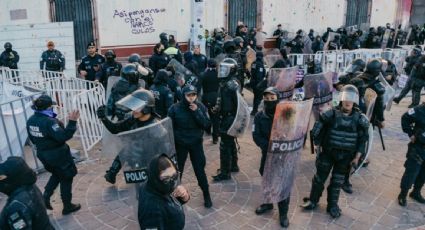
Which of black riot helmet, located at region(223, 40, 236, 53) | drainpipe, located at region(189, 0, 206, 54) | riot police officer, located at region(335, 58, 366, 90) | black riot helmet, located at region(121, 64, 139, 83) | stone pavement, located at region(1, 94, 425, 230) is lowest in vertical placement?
stone pavement, located at region(1, 94, 425, 230)

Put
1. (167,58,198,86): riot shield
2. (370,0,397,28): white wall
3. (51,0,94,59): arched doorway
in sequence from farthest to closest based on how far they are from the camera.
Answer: (370,0,397,28): white wall < (51,0,94,59): arched doorway < (167,58,198,86): riot shield

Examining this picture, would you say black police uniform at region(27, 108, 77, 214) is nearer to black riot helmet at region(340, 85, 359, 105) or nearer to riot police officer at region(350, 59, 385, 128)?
black riot helmet at region(340, 85, 359, 105)

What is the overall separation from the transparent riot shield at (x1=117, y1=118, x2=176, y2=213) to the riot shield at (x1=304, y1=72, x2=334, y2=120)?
3.37 metres

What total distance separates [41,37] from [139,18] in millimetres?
3642

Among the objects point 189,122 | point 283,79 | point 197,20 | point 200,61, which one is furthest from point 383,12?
point 189,122

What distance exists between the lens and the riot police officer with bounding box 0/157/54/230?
10.0ft

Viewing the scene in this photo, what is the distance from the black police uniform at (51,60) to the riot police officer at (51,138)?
6.40 metres

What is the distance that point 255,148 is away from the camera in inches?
305

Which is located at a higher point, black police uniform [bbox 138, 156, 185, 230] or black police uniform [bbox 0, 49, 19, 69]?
black police uniform [bbox 0, 49, 19, 69]

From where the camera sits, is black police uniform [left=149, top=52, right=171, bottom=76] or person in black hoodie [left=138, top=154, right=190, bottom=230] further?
black police uniform [left=149, top=52, right=171, bottom=76]

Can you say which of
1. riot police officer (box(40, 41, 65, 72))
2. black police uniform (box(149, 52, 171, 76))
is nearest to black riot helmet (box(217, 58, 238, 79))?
black police uniform (box(149, 52, 171, 76))

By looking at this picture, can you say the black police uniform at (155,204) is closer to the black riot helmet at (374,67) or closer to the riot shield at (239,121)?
the riot shield at (239,121)

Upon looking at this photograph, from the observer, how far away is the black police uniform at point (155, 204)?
9.30ft

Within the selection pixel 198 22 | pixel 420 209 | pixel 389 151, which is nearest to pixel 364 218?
pixel 420 209
